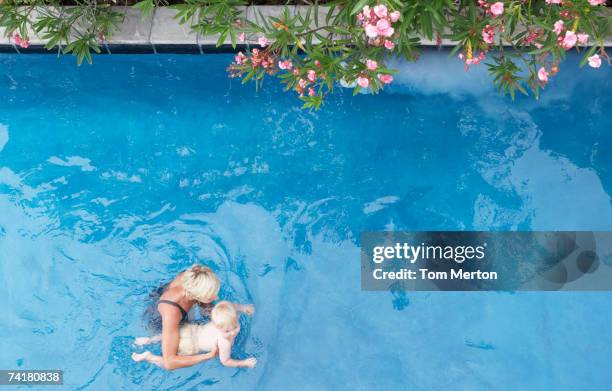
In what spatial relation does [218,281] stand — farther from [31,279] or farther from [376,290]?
[31,279]

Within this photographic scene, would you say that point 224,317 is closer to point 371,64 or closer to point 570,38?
point 371,64

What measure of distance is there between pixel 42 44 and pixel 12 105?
0.58 metres

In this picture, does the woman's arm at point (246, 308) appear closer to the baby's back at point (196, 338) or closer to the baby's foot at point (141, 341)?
the baby's back at point (196, 338)

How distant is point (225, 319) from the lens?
4.13m

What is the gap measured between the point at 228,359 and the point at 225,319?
40 centimetres

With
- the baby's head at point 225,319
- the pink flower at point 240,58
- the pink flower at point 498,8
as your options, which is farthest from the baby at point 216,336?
the pink flower at point 498,8

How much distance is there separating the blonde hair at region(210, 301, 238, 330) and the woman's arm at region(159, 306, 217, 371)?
0.29 m

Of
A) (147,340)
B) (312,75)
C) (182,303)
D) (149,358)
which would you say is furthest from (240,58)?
(149,358)

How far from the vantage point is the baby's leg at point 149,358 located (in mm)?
4438

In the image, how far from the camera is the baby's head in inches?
163

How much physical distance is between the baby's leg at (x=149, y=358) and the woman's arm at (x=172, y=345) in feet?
0.19

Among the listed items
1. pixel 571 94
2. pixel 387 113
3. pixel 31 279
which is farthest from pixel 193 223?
pixel 571 94

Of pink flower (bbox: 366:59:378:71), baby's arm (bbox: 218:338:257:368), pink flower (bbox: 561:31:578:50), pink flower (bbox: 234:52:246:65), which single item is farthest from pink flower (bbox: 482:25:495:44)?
baby's arm (bbox: 218:338:257:368)

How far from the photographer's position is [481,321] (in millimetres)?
4461
